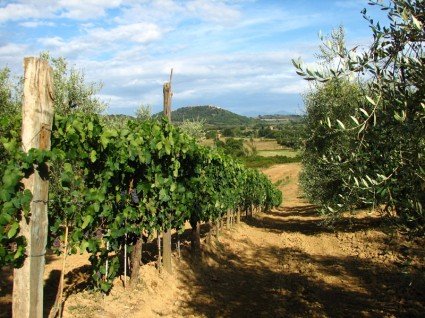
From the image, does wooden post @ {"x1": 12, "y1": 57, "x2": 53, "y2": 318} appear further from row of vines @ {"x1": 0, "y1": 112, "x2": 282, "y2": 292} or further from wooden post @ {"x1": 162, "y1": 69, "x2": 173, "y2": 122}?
wooden post @ {"x1": 162, "y1": 69, "x2": 173, "y2": 122}

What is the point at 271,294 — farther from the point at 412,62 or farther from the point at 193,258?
the point at 412,62

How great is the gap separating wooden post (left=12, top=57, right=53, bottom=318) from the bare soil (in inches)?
79.3

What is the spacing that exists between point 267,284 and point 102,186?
574 cm

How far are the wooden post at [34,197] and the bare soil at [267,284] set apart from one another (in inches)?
79.3

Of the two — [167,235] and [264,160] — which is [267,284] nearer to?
[167,235]

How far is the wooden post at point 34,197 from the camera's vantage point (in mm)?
4457

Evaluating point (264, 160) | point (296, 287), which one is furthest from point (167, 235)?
point (264, 160)

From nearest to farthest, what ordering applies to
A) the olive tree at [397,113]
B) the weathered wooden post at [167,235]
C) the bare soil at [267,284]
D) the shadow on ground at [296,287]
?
the olive tree at [397,113], the bare soil at [267,284], the shadow on ground at [296,287], the weathered wooden post at [167,235]

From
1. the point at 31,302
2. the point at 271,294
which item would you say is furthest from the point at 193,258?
the point at 31,302

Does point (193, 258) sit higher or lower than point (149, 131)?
lower

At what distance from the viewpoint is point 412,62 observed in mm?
3846

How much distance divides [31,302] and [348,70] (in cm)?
424

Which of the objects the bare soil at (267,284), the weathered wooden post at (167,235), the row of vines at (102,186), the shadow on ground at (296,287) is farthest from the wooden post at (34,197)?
the weathered wooden post at (167,235)

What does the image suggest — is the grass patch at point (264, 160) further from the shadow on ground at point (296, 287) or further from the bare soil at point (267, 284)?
the shadow on ground at point (296, 287)
